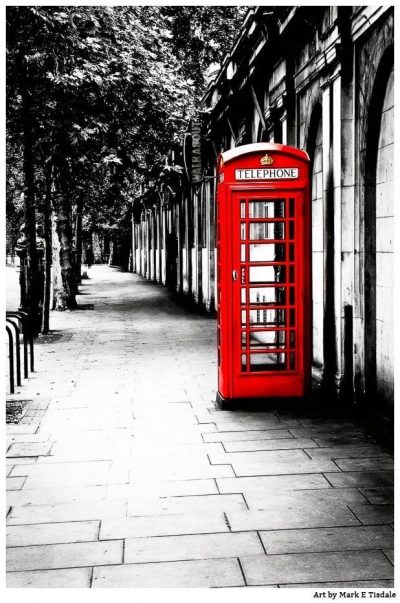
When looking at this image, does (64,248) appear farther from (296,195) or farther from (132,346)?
(296,195)

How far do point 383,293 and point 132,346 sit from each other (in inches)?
282

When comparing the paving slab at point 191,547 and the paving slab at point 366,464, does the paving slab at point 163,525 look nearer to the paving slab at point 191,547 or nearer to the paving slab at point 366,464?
the paving slab at point 191,547

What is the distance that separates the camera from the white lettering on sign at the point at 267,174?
807 cm

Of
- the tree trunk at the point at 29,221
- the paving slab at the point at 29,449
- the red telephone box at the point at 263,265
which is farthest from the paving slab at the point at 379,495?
the tree trunk at the point at 29,221

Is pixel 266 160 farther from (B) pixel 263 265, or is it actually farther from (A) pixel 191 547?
(A) pixel 191 547

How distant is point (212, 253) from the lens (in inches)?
817

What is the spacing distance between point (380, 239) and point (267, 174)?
128cm

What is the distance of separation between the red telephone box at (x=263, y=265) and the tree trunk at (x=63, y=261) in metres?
14.2

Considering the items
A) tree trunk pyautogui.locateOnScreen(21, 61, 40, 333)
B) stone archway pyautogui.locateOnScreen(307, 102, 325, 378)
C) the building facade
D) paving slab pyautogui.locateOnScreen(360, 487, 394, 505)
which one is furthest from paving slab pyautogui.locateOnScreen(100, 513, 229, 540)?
tree trunk pyautogui.locateOnScreen(21, 61, 40, 333)

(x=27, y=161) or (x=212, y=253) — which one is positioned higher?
(x=27, y=161)

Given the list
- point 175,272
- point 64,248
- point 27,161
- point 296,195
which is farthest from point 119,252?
point 296,195

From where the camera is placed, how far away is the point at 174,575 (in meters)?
4.15

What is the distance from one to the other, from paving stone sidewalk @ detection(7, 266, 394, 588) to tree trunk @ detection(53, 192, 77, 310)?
Result: 12.5 meters
